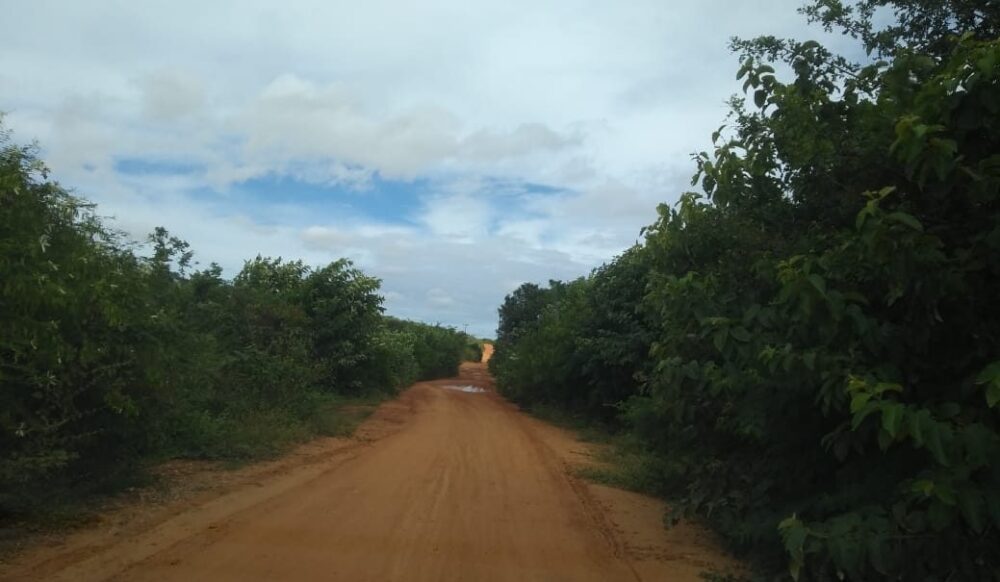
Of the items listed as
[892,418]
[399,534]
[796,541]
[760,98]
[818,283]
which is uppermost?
[760,98]

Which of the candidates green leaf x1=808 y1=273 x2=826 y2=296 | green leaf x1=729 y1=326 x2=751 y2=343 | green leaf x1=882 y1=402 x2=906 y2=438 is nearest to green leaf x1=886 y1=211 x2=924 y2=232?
green leaf x1=808 y1=273 x2=826 y2=296

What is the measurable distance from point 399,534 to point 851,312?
211 inches

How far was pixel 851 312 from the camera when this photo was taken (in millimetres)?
4512

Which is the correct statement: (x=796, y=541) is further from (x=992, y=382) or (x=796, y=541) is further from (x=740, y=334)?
(x=740, y=334)

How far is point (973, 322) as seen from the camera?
15.6 feet

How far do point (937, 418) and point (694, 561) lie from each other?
4.23 meters

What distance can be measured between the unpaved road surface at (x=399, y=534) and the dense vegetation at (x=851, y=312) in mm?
1160

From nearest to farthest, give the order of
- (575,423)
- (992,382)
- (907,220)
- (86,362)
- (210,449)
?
(992,382) → (907,220) → (86,362) → (210,449) → (575,423)

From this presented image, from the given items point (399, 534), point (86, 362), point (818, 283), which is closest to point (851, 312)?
point (818, 283)

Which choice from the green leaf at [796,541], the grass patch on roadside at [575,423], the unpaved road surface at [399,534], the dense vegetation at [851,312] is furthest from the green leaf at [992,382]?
the grass patch on roadside at [575,423]

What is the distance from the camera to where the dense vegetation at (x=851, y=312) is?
→ 4.26 metres

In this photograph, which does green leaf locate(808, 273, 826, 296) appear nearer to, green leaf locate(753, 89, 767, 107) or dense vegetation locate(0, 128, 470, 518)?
green leaf locate(753, 89, 767, 107)

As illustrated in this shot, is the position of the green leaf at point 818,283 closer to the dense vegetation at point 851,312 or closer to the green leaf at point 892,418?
the dense vegetation at point 851,312

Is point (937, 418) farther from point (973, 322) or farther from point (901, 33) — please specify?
point (901, 33)
